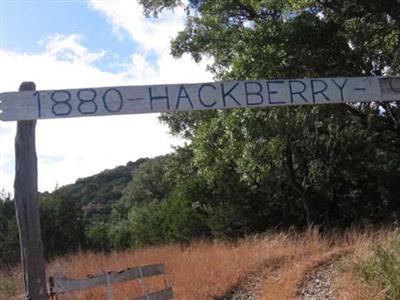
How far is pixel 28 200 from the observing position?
5.68m

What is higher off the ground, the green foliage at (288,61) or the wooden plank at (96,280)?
the green foliage at (288,61)

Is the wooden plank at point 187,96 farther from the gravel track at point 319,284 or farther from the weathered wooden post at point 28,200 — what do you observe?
the gravel track at point 319,284

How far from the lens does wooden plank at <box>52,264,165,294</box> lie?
747 cm

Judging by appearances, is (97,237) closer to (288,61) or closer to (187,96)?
(288,61)

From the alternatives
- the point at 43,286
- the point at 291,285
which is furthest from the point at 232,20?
the point at 43,286

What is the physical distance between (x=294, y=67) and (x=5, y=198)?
27105mm

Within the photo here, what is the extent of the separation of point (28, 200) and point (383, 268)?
4.44 m

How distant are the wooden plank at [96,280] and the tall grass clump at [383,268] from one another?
3.13 metres

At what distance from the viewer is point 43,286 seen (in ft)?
18.6

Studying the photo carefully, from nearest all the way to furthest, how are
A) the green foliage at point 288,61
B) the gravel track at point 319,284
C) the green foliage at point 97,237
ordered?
the gravel track at point 319,284 → the green foliage at point 288,61 → the green foliage at point 97,237

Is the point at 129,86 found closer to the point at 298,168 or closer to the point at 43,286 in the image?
the point at 43,286

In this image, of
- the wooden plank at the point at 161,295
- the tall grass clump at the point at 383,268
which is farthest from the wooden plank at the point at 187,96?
the wooden plank at the point at 161,295

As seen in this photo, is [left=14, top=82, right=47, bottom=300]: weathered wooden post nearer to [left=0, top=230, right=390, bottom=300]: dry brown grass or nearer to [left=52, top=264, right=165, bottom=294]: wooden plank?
[left=52, top=264, right=165, bottom=294]: wooden plank

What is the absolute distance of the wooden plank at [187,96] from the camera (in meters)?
5.68
